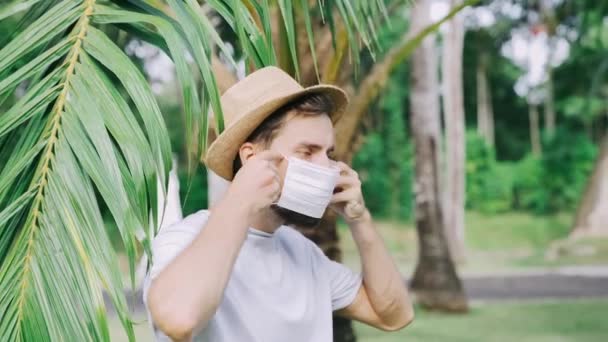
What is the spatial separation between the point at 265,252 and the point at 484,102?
27.3 m

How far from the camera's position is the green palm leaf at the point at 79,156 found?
1.48 metres

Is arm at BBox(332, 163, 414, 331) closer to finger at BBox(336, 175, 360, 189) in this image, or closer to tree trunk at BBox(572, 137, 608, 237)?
finger at BBox(336, 175, 360, 189)

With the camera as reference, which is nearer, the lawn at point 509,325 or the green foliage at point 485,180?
the lawn at point 509,325

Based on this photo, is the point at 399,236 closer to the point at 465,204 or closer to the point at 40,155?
the point at 465,204

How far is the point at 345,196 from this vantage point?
1.96 m

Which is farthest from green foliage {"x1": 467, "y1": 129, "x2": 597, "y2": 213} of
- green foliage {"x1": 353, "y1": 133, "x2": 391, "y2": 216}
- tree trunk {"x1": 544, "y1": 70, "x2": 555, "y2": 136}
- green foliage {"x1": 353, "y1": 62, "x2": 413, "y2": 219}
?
tree trunk {"x1": 544, "y1": 70, "x2": 555, "y2": 136}

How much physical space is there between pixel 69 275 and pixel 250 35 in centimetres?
61

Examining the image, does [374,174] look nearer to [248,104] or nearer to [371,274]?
[371,274]

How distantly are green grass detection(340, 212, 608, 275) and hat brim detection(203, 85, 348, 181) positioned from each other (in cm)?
1458

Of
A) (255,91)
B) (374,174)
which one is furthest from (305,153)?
(374,174)

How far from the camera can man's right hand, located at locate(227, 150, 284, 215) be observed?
1.63m

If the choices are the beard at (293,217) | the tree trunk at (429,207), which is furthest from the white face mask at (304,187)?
the tree trunk at (429,207)

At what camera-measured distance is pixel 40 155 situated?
1.60 m

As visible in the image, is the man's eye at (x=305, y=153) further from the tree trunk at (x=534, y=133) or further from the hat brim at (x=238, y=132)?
the tree trunk at (x=534, y=133)
